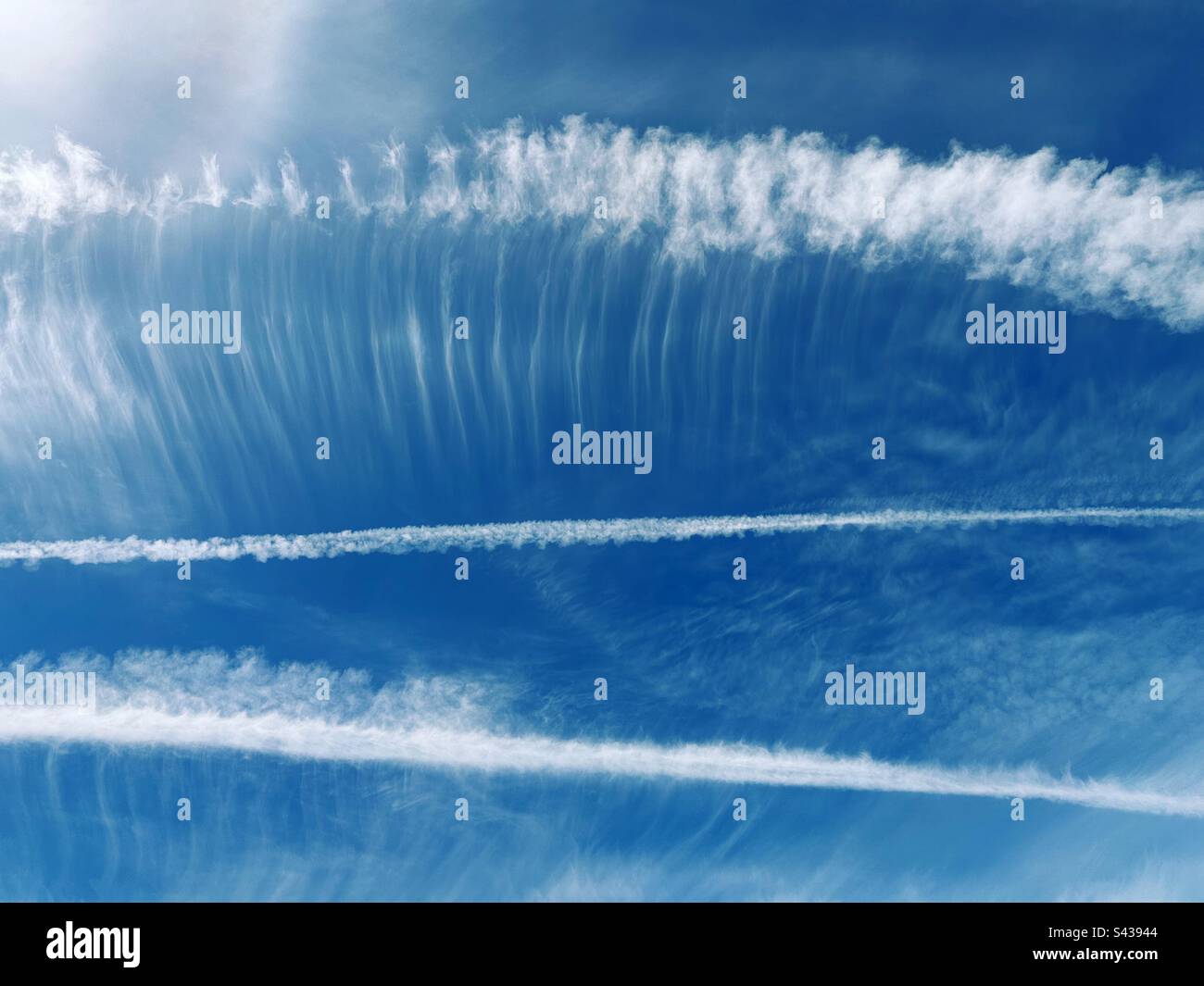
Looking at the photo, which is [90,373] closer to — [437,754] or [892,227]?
[437,754]

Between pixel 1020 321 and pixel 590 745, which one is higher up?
pixel 1020 321

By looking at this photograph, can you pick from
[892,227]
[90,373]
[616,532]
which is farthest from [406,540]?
[892,227]

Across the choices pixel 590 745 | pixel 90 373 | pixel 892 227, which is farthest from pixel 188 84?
pixel 590 745

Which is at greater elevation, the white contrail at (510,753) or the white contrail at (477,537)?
the white contrail at (477,537)

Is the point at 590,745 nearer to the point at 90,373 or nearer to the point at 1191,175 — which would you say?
the point at 90,373

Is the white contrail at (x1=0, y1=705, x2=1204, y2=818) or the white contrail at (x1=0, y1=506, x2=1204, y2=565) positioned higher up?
the white contrail at (x1=0, y1=506, x2=1204, y2=565)

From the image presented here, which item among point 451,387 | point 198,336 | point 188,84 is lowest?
point 451,387
